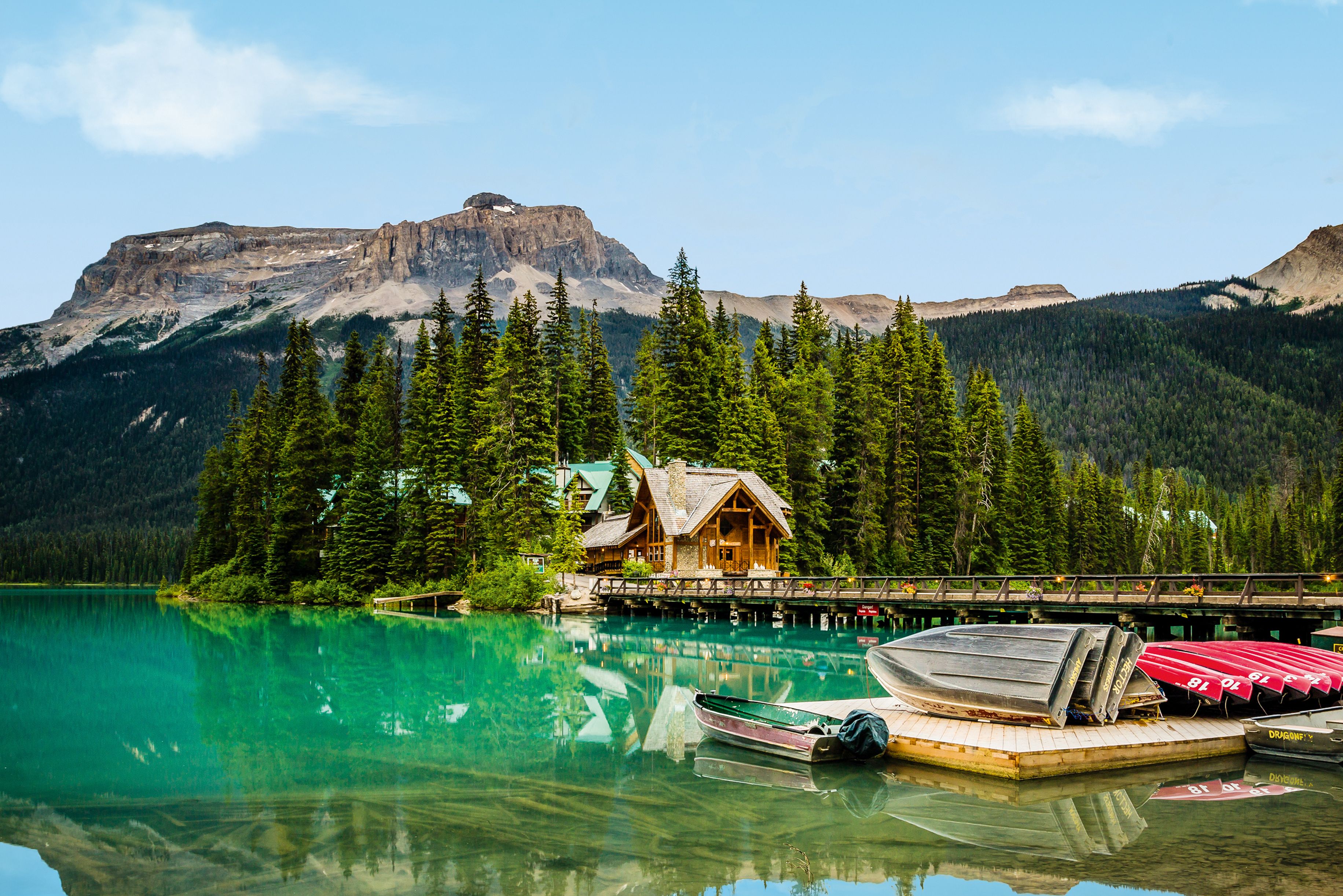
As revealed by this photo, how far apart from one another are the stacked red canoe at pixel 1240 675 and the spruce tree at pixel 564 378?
54084mm

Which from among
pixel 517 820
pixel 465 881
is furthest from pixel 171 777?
pixel 465 881

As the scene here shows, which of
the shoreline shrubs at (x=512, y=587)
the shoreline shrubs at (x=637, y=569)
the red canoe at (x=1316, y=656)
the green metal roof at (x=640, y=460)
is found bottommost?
the shoreline shrubs at (x=512, y=587)

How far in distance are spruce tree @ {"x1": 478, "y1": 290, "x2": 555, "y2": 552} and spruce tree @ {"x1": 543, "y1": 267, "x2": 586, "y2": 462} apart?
11643 millimetres

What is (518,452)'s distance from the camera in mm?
56812

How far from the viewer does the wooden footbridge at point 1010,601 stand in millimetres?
28312

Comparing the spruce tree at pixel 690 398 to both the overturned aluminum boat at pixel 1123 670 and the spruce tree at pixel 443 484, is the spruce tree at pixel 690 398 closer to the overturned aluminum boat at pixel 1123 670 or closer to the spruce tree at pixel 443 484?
the spruce tree at pixel 443 484

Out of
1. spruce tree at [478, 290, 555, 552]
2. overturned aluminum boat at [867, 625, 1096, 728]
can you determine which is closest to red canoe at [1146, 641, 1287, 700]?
overturned aluminum boat at [867, 625, 1096, 728]

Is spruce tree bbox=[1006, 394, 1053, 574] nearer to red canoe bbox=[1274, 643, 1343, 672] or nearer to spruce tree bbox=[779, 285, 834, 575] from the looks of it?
spruce tree bbox=[779, 285, 834, 575]

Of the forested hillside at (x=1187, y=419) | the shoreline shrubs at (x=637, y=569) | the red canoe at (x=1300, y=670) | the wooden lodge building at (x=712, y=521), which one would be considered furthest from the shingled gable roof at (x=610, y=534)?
the forested hillside at (x=1187, y=419)

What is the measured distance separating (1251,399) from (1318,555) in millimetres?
98988

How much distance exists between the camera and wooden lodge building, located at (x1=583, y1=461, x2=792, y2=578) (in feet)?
172

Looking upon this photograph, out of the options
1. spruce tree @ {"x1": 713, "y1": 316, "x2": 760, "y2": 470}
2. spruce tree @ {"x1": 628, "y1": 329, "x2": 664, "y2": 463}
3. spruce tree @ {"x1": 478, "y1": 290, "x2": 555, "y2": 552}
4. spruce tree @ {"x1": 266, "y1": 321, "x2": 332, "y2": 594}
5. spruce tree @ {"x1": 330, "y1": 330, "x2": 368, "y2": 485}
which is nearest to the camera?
spruce tree @ {"x1": 478, "y1": 290, "x2": 555, "y2": 552}

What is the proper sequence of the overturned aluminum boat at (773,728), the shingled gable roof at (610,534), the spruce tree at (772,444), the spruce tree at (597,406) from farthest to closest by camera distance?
1. the spruce tree at (597,406)
2. the shingled gable roof at (610,534)
3. the spruce tree at (772,444)
4. the overturned aluminum boat at (773,728)

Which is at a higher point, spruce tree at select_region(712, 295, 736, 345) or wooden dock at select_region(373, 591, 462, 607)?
spruce tree at select_region(712, 295, 736, 345)
